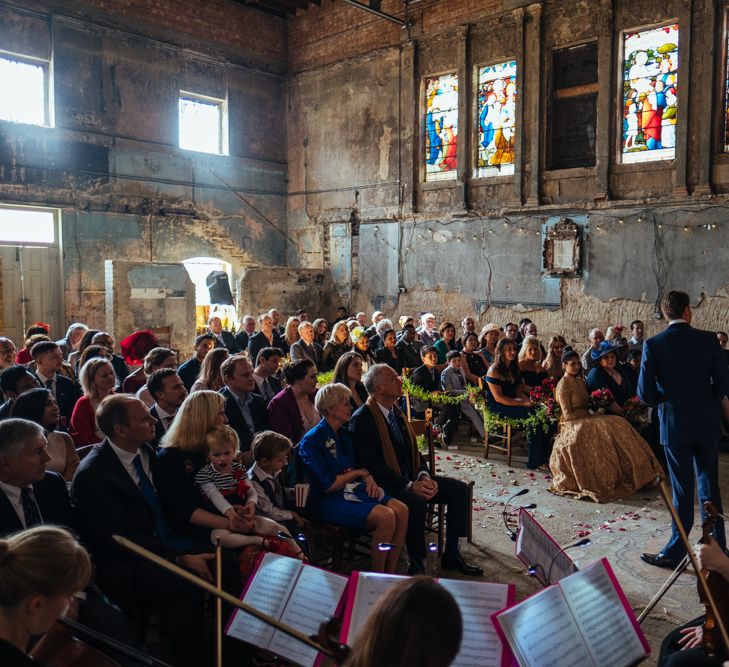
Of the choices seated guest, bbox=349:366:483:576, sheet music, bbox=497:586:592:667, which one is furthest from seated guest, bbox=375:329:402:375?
sheet music, bbox=497:586:592:667

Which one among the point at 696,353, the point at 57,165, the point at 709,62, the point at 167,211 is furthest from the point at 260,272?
the point at 696,353

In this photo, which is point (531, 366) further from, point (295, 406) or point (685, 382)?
point (295, 406)

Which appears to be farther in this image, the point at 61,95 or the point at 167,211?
the point at 167,211

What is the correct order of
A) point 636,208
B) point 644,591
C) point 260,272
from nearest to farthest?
point 644,591, point 636,208, point 260,272

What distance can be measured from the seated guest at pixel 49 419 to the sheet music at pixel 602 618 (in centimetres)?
339

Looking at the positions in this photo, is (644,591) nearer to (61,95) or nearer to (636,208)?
(636,208)

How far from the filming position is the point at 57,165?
597 inches

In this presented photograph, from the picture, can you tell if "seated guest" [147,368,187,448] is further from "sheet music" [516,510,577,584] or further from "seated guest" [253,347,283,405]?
"sheet music" [516,510,577,584]

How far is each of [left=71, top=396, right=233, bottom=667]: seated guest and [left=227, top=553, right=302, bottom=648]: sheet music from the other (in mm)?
693

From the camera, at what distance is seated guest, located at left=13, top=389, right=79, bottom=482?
14.2ft

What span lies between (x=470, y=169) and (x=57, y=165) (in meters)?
9.46

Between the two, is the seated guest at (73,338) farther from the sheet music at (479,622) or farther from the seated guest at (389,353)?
the sheet music at (479,622)

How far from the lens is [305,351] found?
10211mm

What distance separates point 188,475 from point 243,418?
5.48 ft
